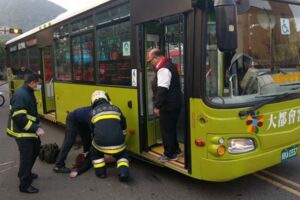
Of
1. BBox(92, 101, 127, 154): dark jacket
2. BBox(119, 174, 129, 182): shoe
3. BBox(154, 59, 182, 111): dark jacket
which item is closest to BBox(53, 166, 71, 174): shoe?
BBox(92, 101, 127, 154): dark jacket

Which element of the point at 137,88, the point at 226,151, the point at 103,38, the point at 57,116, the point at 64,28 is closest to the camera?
the point at 226,151

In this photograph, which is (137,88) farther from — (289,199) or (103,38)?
(289,199)

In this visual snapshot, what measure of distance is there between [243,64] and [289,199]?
1765 millimetres

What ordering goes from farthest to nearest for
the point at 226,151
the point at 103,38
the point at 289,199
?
the point at 103,38 → the point at 289,199 → the point at 226,151

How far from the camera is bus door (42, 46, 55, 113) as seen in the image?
372 inches

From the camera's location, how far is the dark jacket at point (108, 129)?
5.39 metres

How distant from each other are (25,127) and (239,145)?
8.97 feet

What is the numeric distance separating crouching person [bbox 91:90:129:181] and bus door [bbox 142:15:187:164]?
0.40 m

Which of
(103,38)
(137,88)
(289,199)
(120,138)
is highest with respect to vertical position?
(103,38)

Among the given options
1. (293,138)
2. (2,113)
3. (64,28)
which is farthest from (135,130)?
(2,113)

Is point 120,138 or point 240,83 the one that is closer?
point 240,83

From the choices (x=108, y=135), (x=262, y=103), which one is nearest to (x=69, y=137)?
(x=108, y=135)

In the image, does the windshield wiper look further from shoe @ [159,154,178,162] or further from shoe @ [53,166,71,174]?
shoe @ [53,166,71,174]

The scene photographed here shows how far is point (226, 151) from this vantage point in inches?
169
